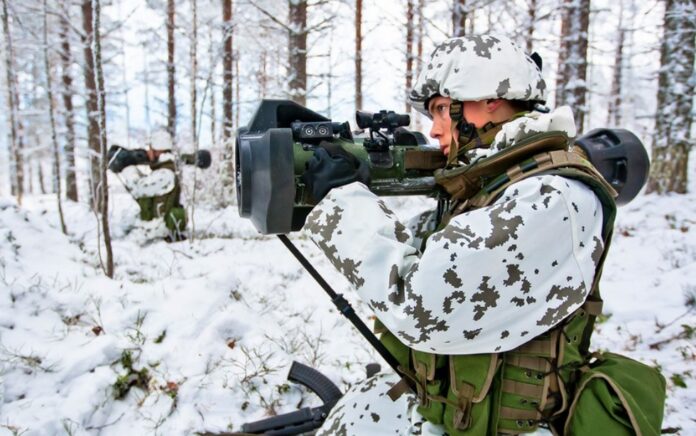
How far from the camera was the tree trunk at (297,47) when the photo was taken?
25.8ft

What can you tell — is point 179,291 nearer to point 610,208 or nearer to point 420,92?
point 420,92

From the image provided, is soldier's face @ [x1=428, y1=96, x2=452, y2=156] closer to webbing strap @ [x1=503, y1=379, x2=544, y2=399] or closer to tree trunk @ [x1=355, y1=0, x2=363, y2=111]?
webbing strap @ [x1=503, y1=379, x2=544, y2=399]

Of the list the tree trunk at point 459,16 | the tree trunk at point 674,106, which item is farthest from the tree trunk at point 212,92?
the tree trunk at point 674,106

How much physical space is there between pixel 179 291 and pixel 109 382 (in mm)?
986

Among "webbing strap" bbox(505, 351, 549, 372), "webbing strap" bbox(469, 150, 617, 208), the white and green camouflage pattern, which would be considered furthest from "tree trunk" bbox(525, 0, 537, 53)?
"webbing strap" bbox(505, 351, 549, 372)

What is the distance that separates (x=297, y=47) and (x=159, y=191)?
11.6 feet

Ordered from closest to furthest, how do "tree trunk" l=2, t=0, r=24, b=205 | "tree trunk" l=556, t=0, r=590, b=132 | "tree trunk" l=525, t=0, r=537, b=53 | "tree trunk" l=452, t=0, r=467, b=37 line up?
1. "tree trunk" l=2, t=0, r=24, b=205
2. "tree trunk" l=452, t=0, r=467, b=37
3. "tree trunk" l=525, t=0, r=537, b=53
4. "tree trunk" l=556, t=0, r=590, b=132

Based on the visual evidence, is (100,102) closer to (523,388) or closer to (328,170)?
(328,170)

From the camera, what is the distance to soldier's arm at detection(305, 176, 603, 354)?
1275mm

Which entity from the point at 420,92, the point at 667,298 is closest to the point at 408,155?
the point at 420,92

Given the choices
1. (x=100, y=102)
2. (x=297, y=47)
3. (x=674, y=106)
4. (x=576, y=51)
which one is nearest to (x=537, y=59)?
(x=100, y=102)

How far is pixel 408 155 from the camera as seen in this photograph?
1803 millimetres

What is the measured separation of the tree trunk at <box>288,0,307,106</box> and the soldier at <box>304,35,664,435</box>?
22.1 ft

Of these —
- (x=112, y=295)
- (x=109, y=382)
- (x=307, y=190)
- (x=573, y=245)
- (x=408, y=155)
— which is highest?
(x=408, y=155)
